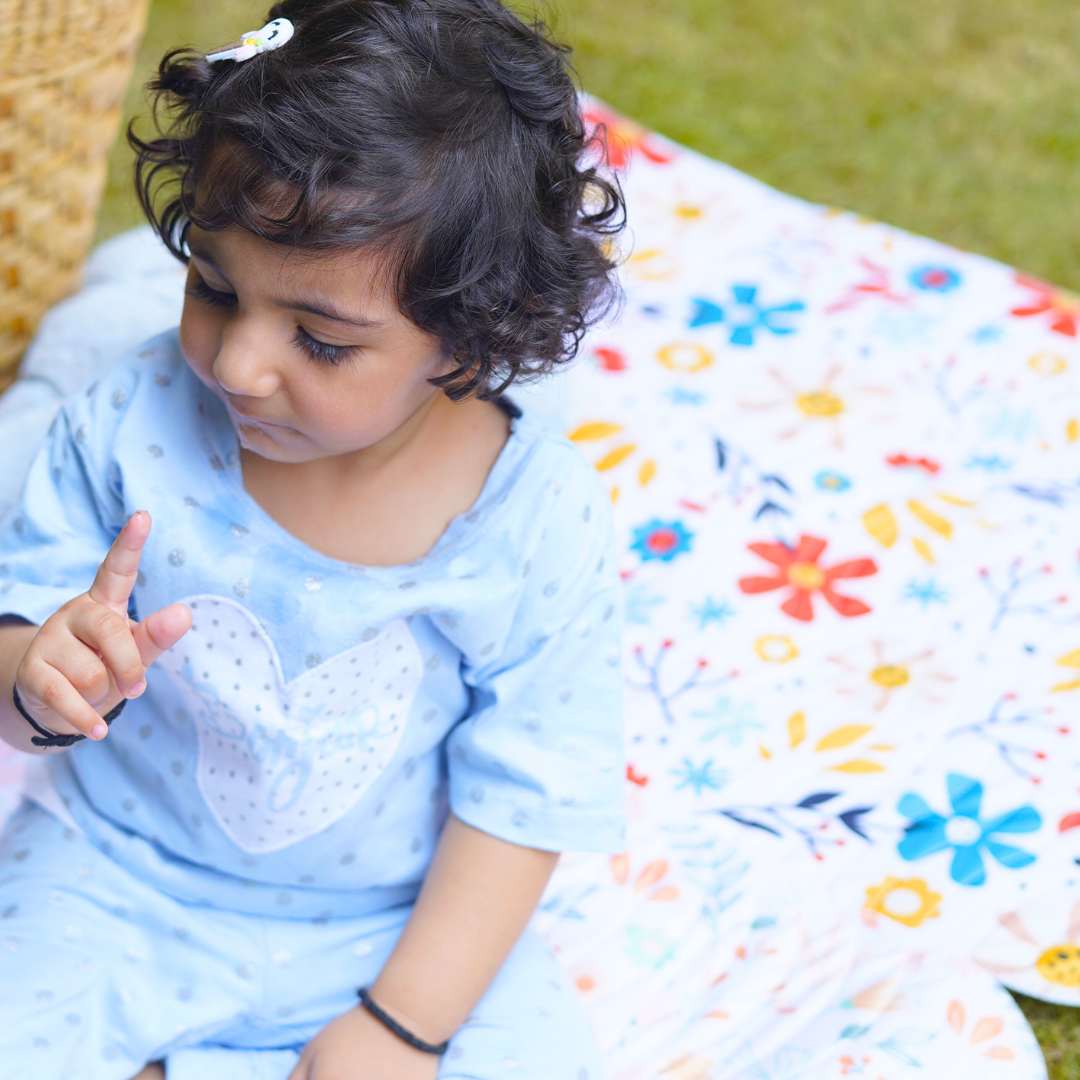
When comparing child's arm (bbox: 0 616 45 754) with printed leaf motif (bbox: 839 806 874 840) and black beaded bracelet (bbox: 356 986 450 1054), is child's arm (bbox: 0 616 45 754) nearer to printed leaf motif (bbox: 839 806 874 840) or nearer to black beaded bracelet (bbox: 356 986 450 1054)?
black beaded bracelet (bbox: 356 986 450 1054)

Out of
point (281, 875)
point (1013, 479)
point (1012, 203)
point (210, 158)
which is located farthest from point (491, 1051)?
point (1012, 203)

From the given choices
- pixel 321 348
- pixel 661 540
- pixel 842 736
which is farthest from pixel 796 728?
pixel 321 348

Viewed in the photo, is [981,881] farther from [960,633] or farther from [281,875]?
[281,875]

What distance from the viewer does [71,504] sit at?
44.6 inches

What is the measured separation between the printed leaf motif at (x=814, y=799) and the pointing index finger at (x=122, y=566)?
741mm

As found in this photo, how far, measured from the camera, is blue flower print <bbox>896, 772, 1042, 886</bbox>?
4.64 feet

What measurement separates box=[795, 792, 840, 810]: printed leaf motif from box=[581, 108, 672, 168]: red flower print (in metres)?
1.00

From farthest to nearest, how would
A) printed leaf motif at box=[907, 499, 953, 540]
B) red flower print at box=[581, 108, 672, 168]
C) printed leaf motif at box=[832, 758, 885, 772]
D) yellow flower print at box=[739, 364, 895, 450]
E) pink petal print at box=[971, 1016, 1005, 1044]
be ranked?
red flower print at box=[581, 108, 672, 168] < yellow flower print at box=[739, 364, 895, 450] < printed leaf motif at box=[907, 499, 953, 540] < printed leaf motif at box=[832, 758, 885, 772] < pink petal print at box=[971, 1016, 1005, 1044]

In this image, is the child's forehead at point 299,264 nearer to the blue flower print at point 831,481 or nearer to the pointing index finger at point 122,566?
the pointing index finger at point 122,566

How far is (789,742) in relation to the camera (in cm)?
151

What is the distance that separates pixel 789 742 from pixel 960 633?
0.76ft

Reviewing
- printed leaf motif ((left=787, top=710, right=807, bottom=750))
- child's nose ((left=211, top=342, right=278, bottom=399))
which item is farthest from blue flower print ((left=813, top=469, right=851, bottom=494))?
child's nose ((left=211, top=342, right=278, bottom=399))

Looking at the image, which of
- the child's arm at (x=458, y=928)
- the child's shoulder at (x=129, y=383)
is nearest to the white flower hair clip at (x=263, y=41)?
the child's shoulder at (x=129, y=383)

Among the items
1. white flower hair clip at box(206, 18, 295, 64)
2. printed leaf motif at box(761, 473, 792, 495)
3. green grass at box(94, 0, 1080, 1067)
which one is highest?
white flower hair clip at box(206, 18, 295, 64)
